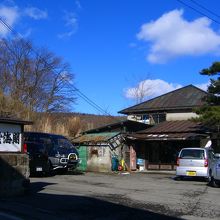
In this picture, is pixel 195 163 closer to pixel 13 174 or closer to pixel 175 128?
pixel 175 128

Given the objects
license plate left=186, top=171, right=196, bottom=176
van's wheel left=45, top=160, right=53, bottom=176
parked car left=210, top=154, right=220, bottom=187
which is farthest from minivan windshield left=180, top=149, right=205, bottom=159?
van's wheel left=45, top=160, right=53, bottom=176

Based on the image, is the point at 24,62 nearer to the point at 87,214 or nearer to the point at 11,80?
the point at 11,80

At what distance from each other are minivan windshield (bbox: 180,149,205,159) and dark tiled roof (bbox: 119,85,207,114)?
36.4ft

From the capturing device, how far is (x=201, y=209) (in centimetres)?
1370

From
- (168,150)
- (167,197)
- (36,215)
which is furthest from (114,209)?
(168,150)

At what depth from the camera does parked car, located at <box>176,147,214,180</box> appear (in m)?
24.6

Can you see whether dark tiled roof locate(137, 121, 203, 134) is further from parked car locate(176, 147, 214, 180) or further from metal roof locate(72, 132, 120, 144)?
parked car locate(176, 147, 214, 180)

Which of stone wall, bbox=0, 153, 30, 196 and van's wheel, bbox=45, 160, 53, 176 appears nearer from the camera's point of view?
stone wall, bbox=0, 153, 30, 196

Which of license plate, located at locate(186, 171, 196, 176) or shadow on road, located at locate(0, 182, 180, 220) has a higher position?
license plate, located at locate(186, 171, 196, 176)

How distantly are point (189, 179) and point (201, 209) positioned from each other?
42.0 feet

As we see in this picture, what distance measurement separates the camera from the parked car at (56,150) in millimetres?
25219

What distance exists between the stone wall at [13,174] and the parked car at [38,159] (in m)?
8.89

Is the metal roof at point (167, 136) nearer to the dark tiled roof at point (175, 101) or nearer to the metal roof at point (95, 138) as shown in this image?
the metal roof at point (95, 138)

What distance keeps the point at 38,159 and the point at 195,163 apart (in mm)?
7937
